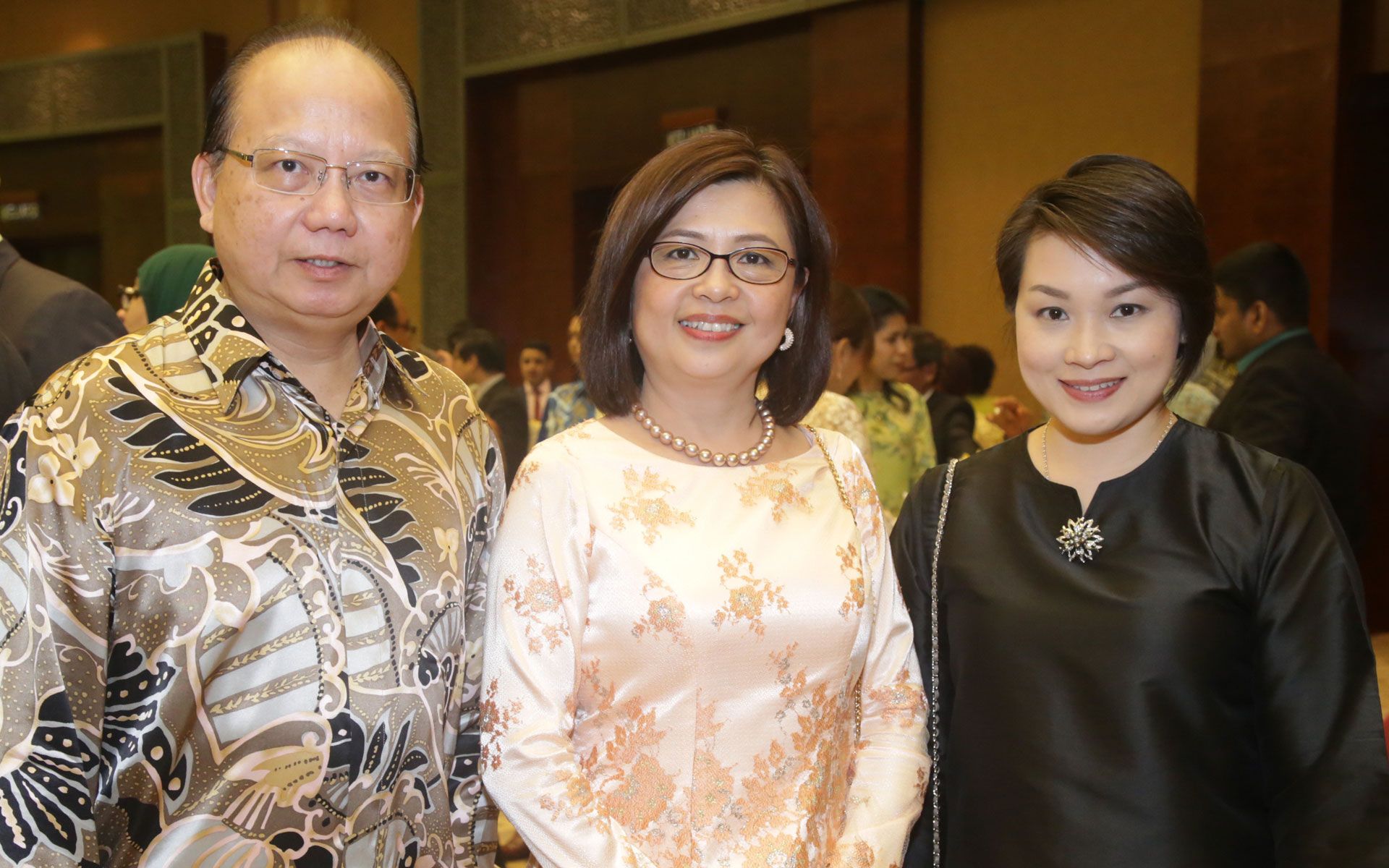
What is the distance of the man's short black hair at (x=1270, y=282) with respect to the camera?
4027mm

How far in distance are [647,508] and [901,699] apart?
17.9 inches

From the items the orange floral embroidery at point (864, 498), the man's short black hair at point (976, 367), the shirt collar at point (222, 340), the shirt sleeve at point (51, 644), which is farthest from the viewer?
the man's short black hair at point (976, 367)

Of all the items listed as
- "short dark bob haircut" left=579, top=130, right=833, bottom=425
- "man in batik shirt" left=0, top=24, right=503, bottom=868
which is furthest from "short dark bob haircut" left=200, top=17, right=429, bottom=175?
"short dark bob haircut" left=579, top=130, right=833, bottom=425

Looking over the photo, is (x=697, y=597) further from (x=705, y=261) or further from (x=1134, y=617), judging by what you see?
(x=1134, y=617)

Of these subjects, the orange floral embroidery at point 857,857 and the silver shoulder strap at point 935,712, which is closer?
the orange floral embroidery at point 857,857

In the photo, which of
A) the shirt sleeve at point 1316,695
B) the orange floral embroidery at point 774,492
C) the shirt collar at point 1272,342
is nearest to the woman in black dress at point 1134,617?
the shirt sleeve at point 1316,695

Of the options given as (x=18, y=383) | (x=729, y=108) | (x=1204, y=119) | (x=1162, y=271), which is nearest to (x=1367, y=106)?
(x=1204, y=119)

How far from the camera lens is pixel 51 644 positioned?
48.3 inches

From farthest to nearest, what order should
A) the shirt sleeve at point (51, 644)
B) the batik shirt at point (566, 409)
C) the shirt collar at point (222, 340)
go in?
the batik shirt at point (566, 409), the shirt collar at point (222, 340), the shirt sleeve at point (51, 644)

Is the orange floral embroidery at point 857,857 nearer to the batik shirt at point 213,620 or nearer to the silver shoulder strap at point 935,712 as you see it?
the silver shoulder strap at point 935,712

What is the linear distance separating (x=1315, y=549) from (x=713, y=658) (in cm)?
78

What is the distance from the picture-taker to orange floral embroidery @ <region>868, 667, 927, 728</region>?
165 cm

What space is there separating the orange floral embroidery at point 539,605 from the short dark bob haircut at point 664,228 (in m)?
0.31

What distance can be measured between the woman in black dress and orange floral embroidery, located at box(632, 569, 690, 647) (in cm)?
42
